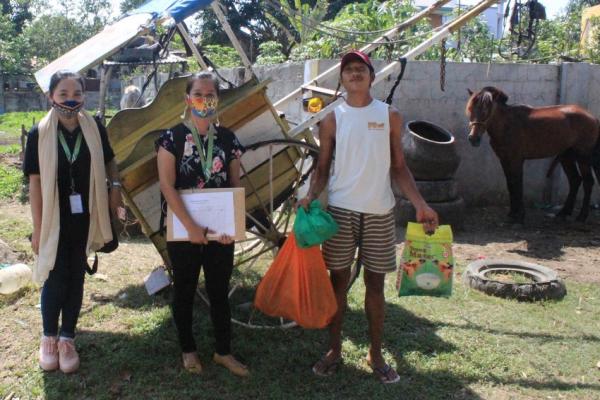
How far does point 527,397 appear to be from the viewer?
3105 mm

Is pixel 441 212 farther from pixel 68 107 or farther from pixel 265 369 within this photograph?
pixel 68 107

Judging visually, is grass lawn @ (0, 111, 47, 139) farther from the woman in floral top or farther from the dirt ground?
the woman in floral top

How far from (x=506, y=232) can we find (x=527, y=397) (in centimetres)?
406

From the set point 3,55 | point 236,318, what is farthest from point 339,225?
point 3,55

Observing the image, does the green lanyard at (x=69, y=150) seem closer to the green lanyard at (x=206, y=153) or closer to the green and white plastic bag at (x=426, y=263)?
the green lanyard at (x=206, y=153)

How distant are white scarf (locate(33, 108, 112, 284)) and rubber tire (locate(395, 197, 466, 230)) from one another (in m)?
3.99

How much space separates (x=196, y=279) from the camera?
3104mm

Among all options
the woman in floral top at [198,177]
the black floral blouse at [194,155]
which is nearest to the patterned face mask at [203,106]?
the woman in floral top at [198,177]

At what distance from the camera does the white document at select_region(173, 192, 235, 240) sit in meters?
2.92

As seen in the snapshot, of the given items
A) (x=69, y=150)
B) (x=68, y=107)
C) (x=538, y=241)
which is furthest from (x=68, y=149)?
(x=538, y=241)

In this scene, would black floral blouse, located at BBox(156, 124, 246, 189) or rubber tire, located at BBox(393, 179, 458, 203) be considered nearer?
black floral blouse, located at BBox(156, 124, 246, 189)

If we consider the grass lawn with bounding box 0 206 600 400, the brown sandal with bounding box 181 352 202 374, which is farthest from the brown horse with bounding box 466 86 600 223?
the brown sandal with bounding box 181 352 202 374

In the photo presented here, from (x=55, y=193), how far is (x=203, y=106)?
0.98 meters

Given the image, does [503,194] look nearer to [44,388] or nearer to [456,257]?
[456,257]
